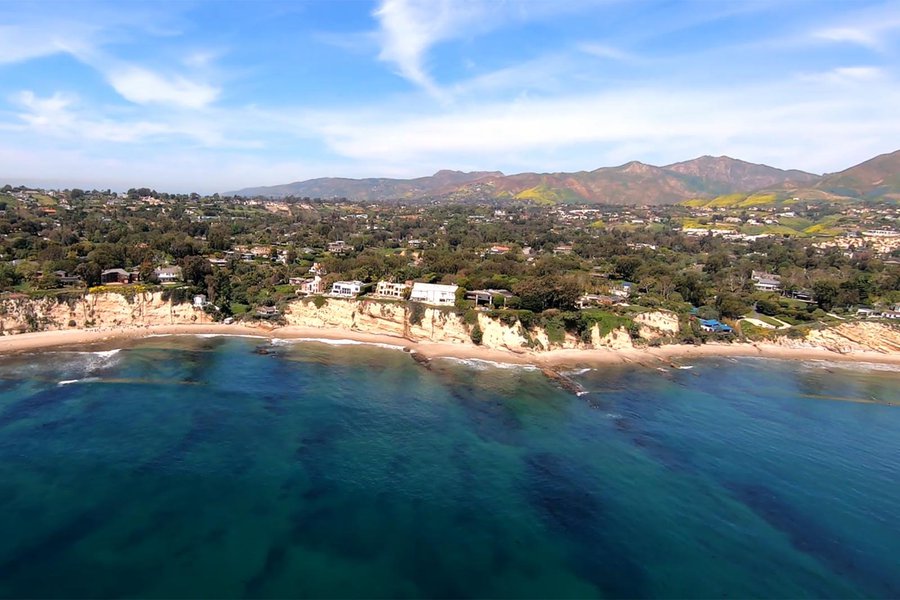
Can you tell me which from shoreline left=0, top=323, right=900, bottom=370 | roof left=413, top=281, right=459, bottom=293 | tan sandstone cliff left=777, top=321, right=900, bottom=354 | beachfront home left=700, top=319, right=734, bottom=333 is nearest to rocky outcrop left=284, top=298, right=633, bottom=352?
shoreline left=0, top=323, right=900, bottom=370

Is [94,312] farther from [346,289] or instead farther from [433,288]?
[433,288]

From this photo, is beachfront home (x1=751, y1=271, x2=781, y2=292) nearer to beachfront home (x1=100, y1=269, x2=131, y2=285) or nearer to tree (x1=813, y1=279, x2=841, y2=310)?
tree (x1=813, y1=279, x2=841, y2=310)

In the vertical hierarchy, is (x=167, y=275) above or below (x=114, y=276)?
below

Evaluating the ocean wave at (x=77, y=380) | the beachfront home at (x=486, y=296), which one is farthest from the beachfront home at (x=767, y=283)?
the ocean wave at (x=77, y=380)

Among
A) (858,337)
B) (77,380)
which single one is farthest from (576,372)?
(77,380)

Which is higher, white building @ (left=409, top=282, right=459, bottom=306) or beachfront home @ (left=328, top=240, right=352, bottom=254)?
beachfront home @ (left=328, top=240, right=352, bottom=254)

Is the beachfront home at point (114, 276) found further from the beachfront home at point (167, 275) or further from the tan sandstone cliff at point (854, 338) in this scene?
the tan sandstone cliff at point (854, 338)

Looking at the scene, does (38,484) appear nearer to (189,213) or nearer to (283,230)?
(283,230)
